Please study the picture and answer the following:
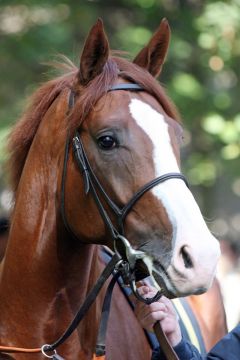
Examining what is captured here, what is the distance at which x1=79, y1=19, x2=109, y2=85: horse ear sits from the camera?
12.2 feet

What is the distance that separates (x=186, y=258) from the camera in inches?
131

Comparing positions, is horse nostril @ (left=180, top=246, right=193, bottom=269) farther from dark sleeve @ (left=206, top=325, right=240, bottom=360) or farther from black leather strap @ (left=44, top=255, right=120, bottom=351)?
dark sleeve @ (left=206, top=325, right=240, bottom=360)

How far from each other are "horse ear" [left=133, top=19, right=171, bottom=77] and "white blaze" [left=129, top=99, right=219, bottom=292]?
0.47 m

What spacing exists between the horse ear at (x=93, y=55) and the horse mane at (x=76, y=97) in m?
0.04

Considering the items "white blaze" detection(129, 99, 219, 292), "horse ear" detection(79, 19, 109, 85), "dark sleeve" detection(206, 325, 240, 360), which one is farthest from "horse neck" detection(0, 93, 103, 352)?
"dark sleeve" detection(206, 325, 240, 360)

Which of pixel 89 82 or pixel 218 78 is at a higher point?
pixel 218 78

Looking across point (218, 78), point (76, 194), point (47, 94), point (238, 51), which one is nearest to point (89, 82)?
point (47, 94)

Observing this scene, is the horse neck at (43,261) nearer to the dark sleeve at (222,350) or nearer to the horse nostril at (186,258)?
the dark sleeve at (222,350)

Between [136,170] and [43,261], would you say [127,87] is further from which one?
[43,261]

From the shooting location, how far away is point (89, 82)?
3826 mm

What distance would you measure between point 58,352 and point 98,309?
0.30 metres

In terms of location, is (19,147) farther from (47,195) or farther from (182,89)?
(182,89)

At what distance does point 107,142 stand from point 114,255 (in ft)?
1.69

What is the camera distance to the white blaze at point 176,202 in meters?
3.29
